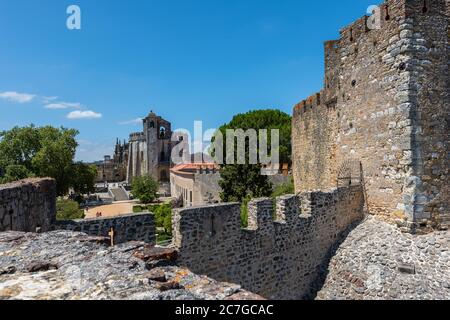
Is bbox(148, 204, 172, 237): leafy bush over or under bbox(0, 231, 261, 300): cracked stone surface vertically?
under

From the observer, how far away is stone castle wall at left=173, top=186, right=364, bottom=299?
6363 millimetres

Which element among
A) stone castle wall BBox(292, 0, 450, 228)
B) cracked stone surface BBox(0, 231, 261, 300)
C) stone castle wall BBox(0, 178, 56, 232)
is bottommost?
cracked stone surface BBox(0, 231, 261, 300)

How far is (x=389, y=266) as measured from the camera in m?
7.62

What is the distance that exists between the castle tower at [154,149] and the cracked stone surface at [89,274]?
2379 inches

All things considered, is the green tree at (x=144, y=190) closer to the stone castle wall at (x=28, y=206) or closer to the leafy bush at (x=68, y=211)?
the leafy bush at (x=68, y=211)

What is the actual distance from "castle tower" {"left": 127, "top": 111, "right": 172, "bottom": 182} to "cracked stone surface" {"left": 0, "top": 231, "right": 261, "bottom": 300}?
60431 mm

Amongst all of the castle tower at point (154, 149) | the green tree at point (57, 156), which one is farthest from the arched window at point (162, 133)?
the green tree at point (57, 156)

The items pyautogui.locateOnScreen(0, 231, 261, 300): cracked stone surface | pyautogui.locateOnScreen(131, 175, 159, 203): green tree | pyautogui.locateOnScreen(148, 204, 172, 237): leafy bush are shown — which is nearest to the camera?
pyautogui.locateOnScreen(0, 231, 261, 300): cracked stone surface

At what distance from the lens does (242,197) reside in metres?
21.8

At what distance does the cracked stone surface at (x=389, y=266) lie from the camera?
703 centimetres

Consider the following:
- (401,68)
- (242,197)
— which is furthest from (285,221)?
(242,197)

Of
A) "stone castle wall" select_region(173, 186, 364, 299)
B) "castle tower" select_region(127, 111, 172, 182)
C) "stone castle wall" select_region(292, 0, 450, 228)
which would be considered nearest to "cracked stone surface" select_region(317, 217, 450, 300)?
"stone castle wall" select_region(292, 0, 450, 228)

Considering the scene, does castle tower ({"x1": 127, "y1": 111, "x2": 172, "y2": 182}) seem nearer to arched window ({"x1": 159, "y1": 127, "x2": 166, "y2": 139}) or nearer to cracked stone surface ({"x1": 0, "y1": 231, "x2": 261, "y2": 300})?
arched window ({"x1": 159, "y1": 127, "x2": 166, "y2": 139})

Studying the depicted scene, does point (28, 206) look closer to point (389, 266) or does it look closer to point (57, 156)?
point (389, 266)
